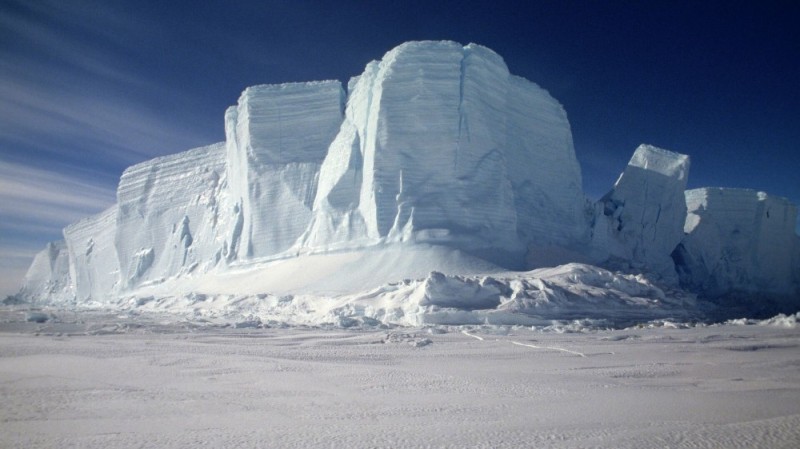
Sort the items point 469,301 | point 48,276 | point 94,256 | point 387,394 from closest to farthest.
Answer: point 387,394 < point 469,301 < point 94,256 < point 48,276

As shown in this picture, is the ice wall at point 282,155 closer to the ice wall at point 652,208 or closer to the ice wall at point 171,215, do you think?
the ice wall at point 171,215

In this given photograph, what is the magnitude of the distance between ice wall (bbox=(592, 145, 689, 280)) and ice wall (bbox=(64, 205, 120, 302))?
3473 cm

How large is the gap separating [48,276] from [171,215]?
21.4 metres

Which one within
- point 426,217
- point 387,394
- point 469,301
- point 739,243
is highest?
point 739,243

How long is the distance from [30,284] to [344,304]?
152ft

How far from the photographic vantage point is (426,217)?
73.6ft

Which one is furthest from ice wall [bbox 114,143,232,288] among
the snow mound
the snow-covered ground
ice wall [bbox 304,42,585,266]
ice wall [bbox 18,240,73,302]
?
the snow-covered ground

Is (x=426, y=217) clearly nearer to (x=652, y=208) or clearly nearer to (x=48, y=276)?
(x=652, y=208)

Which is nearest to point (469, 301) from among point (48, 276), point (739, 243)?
point (739, 243)

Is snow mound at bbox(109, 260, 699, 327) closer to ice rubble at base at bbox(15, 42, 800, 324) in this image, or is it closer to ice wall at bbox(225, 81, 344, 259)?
ice rubble at base at bbox(15, 42, 800, 324)

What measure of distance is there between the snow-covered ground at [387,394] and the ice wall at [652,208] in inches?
845

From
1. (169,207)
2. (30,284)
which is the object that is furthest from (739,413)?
(30,284)

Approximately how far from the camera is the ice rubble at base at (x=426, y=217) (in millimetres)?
18703

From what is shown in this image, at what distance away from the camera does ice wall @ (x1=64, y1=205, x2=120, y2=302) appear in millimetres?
38812
